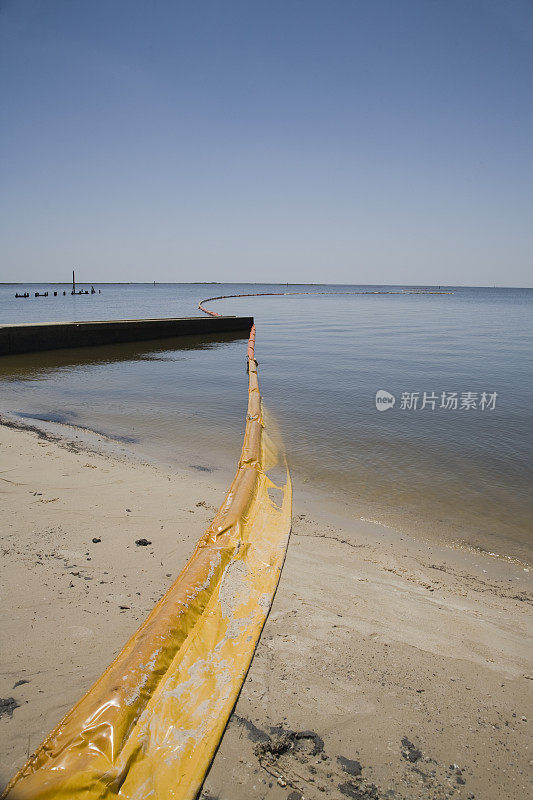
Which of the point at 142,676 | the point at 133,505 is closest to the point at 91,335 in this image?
the point at 133,505

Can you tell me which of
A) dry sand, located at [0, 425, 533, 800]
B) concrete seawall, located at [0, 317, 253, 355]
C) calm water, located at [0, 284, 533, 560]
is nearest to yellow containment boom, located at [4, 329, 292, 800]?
dry sand, located at [0, 425, 533, 800]

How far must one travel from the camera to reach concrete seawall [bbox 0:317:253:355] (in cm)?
1372

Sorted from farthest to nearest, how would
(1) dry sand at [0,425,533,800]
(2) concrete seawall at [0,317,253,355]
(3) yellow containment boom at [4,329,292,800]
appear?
(2) concrete seawall at [0,317,253,355] < (1) dry sand at [0,425,533,800] < (3) yellow containment boom at [4,329,292,800]

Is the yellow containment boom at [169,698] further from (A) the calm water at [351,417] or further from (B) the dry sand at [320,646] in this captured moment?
(A) the calm water at [351,417]

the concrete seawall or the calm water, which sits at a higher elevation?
the concrete seawall

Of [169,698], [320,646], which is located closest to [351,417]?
[320,646]

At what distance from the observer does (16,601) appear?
7.85 feet

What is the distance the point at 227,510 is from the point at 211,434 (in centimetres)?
314

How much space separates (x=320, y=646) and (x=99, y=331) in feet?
52.1

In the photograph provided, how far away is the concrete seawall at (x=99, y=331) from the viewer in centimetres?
1372

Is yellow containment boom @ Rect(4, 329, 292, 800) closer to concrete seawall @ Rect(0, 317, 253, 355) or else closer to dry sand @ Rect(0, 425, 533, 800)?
dry sand @ Rect(0, 425, 533, 800)

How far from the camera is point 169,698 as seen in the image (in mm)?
1804

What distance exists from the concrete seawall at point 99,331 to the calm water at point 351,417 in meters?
0.70

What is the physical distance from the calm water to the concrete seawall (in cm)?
70
